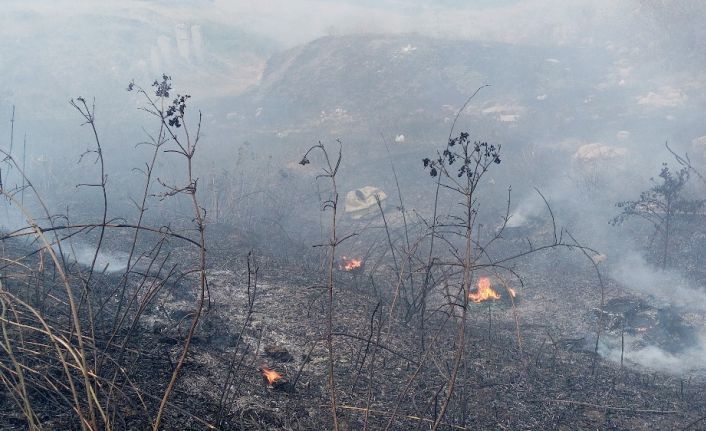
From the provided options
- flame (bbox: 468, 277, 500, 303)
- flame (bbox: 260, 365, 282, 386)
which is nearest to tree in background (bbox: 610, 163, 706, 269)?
flame (bbox: 468, 277, 500, 303)

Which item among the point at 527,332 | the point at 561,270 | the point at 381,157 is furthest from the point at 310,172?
the point at 527,332

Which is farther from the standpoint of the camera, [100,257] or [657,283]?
[657,283]

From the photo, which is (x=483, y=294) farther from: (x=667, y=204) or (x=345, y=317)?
(x=667, y=204)

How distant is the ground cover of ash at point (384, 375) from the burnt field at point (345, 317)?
28 mm

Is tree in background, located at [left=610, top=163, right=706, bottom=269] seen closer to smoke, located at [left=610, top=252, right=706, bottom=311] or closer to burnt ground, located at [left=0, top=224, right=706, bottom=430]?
smoke, located at [left=610, top=252, right=706, bottom=311]

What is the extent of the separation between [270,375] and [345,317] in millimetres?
1867

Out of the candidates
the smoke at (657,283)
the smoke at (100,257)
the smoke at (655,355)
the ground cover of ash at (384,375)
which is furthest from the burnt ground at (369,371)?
the smoke at (100,257)

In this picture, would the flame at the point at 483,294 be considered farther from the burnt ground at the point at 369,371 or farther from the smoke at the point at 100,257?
the smoke at the point at 100,257

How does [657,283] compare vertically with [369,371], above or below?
above

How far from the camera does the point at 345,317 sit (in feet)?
19.1

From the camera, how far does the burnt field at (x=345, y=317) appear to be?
9.40 ft

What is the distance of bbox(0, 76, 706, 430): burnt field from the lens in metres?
A: 2.87

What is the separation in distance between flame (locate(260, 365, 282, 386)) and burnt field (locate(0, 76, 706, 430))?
0.03 metres

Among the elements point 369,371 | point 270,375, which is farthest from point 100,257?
point 369,371
